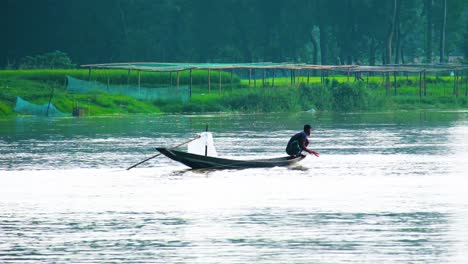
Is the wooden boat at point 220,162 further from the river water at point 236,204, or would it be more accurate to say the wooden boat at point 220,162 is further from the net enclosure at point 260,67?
the net enclosure at point 260,67

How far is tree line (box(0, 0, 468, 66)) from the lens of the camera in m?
110

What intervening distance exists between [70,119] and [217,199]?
44818mm

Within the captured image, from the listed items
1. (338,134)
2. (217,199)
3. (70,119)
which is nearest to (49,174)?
(217,199)

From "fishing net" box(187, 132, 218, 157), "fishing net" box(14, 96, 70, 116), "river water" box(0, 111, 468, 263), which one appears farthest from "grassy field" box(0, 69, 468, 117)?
"fishing net" box(187, 132, 218, 157)

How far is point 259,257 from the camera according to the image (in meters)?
19.3

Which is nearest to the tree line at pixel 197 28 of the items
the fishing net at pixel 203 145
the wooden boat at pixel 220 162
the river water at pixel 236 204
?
the river water at pixel 236 204

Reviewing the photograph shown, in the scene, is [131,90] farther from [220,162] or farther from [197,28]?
[220,162]

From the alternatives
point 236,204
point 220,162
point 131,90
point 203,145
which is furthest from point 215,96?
point 236,204

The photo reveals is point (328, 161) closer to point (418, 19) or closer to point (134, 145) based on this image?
point (134, 145)

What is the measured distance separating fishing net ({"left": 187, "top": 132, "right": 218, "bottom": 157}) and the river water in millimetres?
837

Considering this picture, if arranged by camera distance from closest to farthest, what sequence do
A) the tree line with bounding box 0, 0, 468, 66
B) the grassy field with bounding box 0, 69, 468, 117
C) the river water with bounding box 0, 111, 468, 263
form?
the river water with bounding box 0, 111, 468, 263
the grassy field with bounding box 0, 69, 468, 117
the tree line with bounding box 0, 0, 468, 66

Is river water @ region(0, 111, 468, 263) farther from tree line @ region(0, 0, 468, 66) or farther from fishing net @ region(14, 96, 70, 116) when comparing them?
tree line @ region(0, 0, 468, 66)

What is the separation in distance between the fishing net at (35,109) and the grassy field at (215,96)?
538 millimetres

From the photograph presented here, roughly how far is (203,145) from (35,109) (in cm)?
4202
